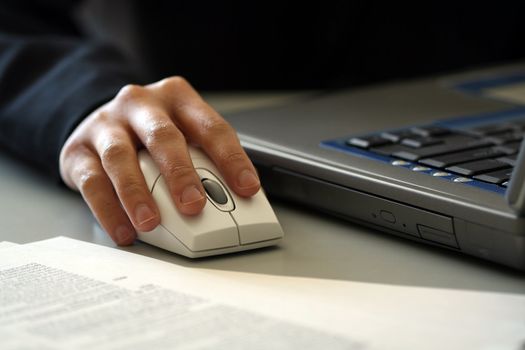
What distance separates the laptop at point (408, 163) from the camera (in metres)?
0.66

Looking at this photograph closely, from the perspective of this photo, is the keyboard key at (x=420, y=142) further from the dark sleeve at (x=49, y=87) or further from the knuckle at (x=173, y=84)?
the dark sleeve at (x=49, y=87)

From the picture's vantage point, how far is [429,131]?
2.84 ft

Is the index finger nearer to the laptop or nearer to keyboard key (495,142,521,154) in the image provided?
the laptop

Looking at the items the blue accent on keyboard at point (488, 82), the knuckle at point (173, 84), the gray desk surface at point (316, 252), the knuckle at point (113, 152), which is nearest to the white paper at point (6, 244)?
the gray desk surface at point (316, 252)

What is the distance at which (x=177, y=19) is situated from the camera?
58.5 inches

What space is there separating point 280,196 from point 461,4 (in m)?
0.91

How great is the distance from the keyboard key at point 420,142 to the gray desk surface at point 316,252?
0.33 feet

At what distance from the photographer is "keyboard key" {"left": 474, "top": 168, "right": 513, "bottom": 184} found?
0.70 meters

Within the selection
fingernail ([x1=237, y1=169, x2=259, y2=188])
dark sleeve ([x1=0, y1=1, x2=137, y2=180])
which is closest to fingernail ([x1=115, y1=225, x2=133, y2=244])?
fingernail ([x1=237, y1=169, x2=259, y2=188])

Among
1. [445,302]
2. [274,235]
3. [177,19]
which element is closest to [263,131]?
[274,235]

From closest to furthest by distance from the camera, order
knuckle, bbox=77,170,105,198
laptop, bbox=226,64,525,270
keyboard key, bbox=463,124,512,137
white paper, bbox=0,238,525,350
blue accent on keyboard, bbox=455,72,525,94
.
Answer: white paper, bbox=0,238,525,350 < laptop, bbox=226,64,525,270 < knuckle, bbox=77,170,105,198 < keyboard key, bbox=463,124,512,137 < blue accent on keyboard, bbox=455,72,525,94

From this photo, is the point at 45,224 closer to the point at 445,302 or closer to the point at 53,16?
the point at 445,302

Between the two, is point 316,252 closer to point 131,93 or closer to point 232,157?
point 232,157

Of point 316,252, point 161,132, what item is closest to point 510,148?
point 316,252
